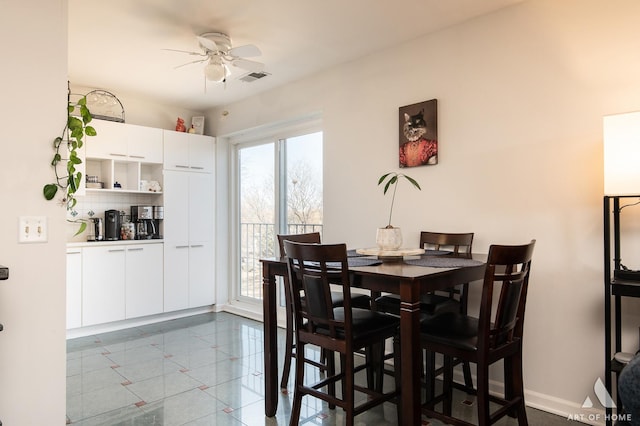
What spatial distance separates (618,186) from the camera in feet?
6.74

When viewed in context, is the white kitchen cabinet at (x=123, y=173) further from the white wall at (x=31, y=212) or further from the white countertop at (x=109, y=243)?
the white wall at (x=31, y=212)

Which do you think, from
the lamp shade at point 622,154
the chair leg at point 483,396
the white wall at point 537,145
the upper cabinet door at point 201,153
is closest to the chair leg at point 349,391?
the chair leg at point 483,396

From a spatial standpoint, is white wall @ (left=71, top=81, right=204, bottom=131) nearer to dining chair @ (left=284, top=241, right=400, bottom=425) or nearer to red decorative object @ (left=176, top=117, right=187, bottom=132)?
red decorative object @ (left=176, top=117, right=187, bottom=132)

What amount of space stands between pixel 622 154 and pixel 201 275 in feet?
14.5

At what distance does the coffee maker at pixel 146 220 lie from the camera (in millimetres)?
4723

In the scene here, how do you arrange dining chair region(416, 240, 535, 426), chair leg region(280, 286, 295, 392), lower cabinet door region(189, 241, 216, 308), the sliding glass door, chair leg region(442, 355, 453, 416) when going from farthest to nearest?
lower cabinet door region(189, 241, 216, 308)
the sliding glass door
chair leg region(280, 286, 295, 392)
chair leg region(442, 355, 453, 416)
dining chair region(416, 240, 535, 426)

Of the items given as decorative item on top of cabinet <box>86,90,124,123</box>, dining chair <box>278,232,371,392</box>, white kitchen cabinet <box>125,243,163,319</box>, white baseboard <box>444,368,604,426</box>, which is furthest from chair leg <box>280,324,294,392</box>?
decorative item on top of cabinet <box>86,90,124,123</box>

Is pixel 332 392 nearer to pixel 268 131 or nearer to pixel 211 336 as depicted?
pixel 211 336

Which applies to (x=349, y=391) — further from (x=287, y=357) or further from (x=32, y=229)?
(x=32, y=229)

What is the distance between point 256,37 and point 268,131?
5.47 feet

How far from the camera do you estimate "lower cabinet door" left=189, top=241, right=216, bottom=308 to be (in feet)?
16.5

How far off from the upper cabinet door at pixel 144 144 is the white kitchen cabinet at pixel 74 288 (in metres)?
1.19

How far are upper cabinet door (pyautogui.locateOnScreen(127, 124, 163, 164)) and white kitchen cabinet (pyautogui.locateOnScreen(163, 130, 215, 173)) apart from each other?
0.29 ft

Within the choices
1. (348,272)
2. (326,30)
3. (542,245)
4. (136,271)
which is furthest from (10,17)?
(136,271)
